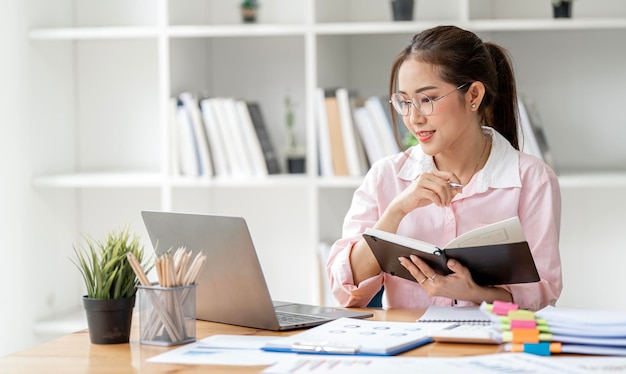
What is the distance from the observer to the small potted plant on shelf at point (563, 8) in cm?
306

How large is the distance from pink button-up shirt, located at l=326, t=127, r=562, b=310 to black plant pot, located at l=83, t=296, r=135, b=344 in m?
0.62

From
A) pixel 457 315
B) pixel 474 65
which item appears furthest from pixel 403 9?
pixel 457 315

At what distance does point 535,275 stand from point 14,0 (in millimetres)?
2149

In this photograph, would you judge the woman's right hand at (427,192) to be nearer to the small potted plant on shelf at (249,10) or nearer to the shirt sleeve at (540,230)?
the shirt sleeve at (540,230)

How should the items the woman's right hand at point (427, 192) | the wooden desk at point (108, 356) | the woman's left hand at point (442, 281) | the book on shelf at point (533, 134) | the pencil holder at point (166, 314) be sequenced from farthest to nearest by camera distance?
the book on shelf at point (533, 134) < the woman's right hand at point (427, 192) < the woman's left hand at point (442, 281) < the pencil holder at point (166, 314) < the wooden desk at point (108, 356)

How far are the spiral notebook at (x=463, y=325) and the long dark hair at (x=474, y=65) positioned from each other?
1.88 feet

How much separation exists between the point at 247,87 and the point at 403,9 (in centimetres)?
69

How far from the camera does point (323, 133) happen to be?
3082mm

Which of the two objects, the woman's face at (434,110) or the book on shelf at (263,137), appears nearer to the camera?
the woman's face at (434,110)

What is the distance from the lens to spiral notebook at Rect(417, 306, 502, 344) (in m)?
1.61

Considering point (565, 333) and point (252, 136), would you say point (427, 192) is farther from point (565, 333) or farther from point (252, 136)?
point (252, 136)

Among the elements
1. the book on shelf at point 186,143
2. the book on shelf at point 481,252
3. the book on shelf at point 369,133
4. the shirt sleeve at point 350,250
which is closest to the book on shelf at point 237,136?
the book on shelf at point 186,143

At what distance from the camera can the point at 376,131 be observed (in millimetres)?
3092

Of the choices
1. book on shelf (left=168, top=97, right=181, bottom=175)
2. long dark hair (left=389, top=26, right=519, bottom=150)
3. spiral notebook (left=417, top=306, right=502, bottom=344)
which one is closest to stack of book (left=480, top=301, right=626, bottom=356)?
spiral notebook (left=417, top=306, right=502, bottom=344)
